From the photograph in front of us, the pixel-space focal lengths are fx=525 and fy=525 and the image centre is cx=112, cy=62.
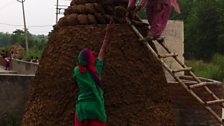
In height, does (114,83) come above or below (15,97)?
above

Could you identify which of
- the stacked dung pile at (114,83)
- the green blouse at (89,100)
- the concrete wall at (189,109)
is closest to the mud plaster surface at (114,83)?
the stacked dung pile at (114,83)

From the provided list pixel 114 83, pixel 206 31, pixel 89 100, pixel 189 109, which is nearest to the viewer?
pixel 89 100

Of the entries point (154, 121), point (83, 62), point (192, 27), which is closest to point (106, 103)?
point (154, 121)

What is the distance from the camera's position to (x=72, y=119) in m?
5.48

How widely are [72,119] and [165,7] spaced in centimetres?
156

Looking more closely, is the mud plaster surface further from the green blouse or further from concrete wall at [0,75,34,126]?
concrete wall at [0,75,34,126]

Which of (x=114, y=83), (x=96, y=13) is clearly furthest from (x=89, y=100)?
(x=96, y=13)

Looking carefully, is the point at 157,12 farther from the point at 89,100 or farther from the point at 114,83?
the point at 89,100

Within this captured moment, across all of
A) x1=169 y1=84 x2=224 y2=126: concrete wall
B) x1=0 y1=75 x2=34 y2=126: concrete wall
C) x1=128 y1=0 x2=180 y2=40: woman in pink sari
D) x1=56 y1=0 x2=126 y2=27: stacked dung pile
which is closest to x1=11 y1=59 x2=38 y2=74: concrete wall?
x1=0 y1=75 x2=34 y2=126: concrete wall

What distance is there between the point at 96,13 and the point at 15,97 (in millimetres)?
4061

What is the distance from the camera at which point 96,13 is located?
226 inches

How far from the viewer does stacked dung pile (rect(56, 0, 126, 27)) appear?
5.72 metres

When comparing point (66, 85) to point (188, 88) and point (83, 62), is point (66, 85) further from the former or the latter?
point (188, 88)

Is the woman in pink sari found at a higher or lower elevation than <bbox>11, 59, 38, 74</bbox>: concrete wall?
higher
